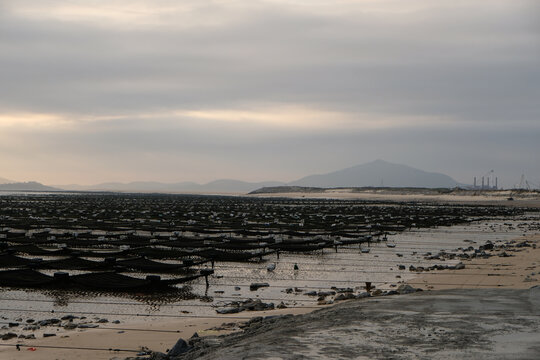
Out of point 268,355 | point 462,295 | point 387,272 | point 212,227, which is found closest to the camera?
point 268,355

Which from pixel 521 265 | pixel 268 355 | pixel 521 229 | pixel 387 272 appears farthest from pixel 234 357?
pixel 521 229

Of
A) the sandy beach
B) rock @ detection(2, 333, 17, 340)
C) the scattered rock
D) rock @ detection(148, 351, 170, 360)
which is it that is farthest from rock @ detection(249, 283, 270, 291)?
the scattered rock

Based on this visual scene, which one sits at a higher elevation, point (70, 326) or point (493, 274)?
point (70, 326)

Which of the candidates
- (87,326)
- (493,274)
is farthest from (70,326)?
(493,274)

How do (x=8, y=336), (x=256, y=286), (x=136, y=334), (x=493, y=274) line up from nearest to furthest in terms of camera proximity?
(x=8, y=336) → (x=136, y=334) → (x=256, y=286) → (x=493, y=274)

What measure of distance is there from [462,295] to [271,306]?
18.6 feet

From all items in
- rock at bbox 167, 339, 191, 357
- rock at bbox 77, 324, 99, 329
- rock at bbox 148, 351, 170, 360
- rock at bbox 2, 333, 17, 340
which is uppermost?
rock at bbox 167, 339, 191, 357

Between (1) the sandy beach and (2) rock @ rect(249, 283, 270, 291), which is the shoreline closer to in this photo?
(1) the sandy beach

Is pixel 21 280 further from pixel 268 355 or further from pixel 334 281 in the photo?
pixel 268 355

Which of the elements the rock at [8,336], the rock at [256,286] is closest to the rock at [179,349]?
the rock at [8,336]

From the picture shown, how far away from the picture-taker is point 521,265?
85.7ft

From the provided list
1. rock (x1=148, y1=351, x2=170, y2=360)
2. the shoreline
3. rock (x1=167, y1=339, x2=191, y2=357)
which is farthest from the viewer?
the shoreline

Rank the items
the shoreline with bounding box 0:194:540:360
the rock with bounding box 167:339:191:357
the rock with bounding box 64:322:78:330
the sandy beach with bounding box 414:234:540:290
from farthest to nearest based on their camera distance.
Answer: the sandy beach with bounding box 414:234:540:290
the rock with bounding box 64:322:78:330
the shoreline with bounding box 0:194:540:360
the rock with bounding box 167:339:191:357

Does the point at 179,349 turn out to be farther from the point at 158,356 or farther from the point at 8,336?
the point at 8,336
